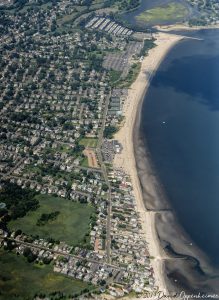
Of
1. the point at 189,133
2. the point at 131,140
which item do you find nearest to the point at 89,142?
the point at 131,140

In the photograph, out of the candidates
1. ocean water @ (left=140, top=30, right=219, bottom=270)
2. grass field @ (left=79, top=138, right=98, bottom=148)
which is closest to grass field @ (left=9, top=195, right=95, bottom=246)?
ocean water @ (left=140, top=30, right=219, bottom=270)

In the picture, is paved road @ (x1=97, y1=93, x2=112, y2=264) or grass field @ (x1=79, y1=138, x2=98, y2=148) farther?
grass field @ (x1=79, y1=138, x2=98, y2=148)

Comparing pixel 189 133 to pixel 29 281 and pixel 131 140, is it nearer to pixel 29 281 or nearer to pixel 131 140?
pixel 131 140

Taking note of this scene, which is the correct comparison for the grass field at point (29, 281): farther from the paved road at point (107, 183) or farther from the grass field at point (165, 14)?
the grass field at point (165, 14)

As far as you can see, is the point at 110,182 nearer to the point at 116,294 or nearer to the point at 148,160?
the point at 148,160

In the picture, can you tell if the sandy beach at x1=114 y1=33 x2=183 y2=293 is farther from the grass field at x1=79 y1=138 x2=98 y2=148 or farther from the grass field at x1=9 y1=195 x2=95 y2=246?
the grass field at x1=9 y1=195 x2=95 y2=246

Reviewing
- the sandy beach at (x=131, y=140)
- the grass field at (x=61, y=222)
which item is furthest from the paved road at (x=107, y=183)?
the grass field at (x=61, y=222)
